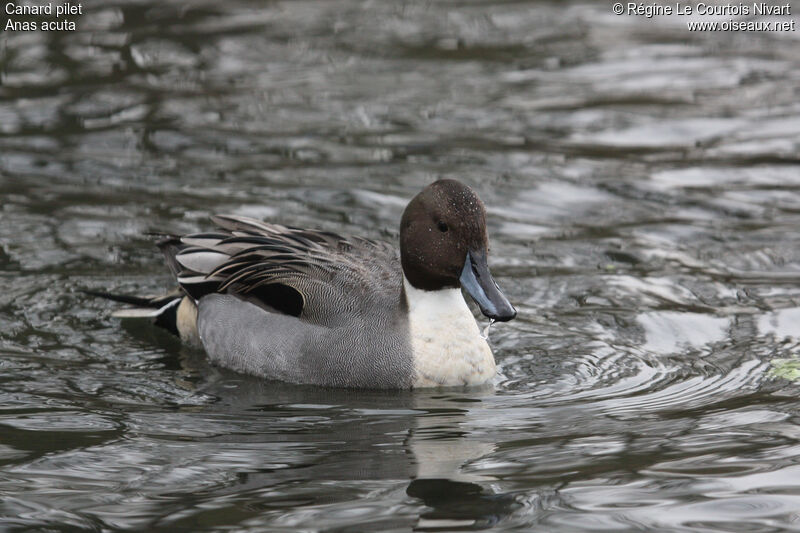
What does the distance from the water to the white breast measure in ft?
0.45

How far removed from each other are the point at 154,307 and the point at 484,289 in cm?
231

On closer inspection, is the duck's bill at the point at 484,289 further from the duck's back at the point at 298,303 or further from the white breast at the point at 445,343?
the duck's back at the point at 298,303

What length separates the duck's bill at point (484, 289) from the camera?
613 cm

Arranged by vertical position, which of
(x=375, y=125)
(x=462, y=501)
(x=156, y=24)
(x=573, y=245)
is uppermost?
(x=156, y=24)

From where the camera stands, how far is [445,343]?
21.3 feet

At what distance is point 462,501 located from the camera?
484 cm

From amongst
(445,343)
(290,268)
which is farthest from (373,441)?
(290,268)

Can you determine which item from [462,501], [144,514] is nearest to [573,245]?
[462,501]

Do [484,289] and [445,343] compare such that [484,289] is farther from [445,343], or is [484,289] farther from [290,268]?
[290,268]

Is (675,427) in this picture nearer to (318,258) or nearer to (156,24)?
(318,258)

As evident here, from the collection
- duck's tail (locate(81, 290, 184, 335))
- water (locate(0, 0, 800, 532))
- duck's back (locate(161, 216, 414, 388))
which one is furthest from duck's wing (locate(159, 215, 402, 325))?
water (locate(0, 0, 800, 532))

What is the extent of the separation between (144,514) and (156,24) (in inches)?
392

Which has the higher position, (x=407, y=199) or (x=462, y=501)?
(x=407, y=199)

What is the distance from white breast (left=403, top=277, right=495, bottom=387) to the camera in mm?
6461
